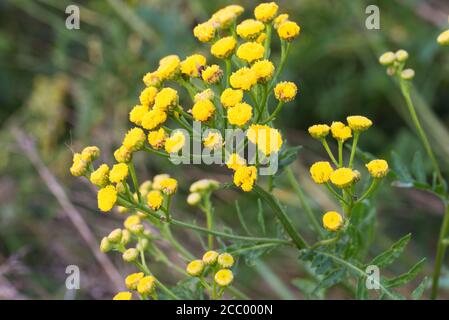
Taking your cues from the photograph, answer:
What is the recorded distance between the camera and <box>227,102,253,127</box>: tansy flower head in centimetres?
133

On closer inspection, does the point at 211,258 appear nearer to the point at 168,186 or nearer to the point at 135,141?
the point at 168,186

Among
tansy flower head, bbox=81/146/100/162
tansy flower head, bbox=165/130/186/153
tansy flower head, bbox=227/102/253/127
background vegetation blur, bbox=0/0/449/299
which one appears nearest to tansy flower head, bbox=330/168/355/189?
tansy flower head, bbox=227/102/253/127

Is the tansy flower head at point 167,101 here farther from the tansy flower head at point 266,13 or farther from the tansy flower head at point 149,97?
the tansy flower head at point 266,13

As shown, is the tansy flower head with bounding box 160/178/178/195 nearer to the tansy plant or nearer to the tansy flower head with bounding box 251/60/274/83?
the tansy plant

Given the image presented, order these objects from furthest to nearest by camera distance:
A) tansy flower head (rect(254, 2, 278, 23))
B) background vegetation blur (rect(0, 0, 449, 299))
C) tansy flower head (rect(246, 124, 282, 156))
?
background vegetation blur (rect(0, 0, 449, 299)), tansy flower head (rect(254, 2, 278, 23)), tansy flower head (rect(246, 124, 282, 156))

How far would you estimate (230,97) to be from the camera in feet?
4.50

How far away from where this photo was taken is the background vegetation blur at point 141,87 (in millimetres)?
3051

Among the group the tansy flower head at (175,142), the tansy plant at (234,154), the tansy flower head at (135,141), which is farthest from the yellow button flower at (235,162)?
the tansy flower head at (135,141)

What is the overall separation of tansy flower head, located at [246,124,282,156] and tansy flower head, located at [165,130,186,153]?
0.15 metres

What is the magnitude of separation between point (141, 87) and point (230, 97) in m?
1.85

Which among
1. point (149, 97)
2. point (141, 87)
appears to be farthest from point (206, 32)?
point (141, 87)

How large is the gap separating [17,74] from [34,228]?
1.02 meters

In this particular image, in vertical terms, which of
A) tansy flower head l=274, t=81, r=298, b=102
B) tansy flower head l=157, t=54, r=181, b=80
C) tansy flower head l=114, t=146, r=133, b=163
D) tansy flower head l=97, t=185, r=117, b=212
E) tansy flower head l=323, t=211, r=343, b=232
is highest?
tansy flower head l=157, t=54, r=181, b=80
